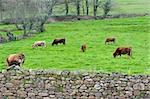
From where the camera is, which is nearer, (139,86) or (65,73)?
(139,86)

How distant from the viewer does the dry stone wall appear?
18484mm

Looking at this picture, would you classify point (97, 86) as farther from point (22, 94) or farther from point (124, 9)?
point (124, 9)

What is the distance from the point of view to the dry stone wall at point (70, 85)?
60.6ft

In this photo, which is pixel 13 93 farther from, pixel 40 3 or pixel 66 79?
pixel 40 3

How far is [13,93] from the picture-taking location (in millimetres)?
19672

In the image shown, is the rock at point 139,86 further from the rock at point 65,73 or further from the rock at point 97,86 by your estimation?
the rock at point 65,73

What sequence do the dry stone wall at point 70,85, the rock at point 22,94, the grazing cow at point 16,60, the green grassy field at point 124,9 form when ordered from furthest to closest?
1. the green grassy field at point 124,9
2. the grazing cow at point 16,60
3. the rock at point 22,94
4. the dry stone wall at point 70,85

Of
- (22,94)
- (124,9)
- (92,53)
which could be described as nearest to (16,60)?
(22,94)

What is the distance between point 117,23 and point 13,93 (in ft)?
125

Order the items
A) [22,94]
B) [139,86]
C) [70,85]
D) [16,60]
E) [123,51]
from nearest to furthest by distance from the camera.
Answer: [139,86] → [70,85] → [22,94] → [16,60] → [123,51]

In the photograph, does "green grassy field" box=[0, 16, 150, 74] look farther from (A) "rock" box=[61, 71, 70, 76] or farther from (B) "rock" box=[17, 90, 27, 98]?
(B) "rock" box=[17, 90, 27, 98]

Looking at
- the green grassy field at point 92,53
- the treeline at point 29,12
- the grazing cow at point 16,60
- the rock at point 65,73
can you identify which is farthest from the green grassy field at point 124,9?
the rock at point 65,73

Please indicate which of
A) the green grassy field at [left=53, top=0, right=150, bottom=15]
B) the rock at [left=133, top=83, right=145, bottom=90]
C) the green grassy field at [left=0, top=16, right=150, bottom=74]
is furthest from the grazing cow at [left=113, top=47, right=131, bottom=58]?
the green grassy field at [left=53, top=0, right=150, bottom=15]

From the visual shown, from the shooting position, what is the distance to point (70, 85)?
1900 cm
